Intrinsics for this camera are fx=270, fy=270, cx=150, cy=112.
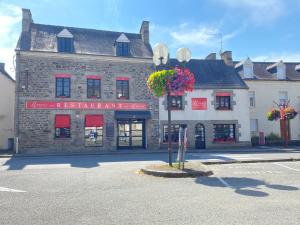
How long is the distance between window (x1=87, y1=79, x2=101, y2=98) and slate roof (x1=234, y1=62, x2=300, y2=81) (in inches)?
622

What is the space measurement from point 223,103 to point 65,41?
1408cm

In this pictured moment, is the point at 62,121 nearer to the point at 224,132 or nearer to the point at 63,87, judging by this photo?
the point at 63,87

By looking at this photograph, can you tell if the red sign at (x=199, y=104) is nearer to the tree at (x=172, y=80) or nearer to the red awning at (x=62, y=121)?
the red awning at (x=62, y=121)

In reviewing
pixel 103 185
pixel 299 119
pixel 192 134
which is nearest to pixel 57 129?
pixel 192 134

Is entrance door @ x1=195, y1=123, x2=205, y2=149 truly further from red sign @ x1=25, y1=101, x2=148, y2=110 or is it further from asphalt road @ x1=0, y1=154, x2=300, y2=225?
asphalt road @ x1=0, y1=154, x2=300, y2=225

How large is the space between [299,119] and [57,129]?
23.4 m

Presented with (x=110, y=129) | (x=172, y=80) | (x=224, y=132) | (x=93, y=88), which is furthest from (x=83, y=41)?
(x=172, y=80)

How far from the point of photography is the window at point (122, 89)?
2142 cm

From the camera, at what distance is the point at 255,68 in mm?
29109

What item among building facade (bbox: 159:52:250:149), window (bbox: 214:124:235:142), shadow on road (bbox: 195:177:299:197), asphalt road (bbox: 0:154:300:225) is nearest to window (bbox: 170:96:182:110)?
building facade (bbox: 159:52:250:149)

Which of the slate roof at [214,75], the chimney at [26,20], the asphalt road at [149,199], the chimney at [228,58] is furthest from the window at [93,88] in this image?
the chimney at [228,58]

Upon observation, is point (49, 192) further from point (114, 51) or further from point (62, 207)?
point (114, 51)

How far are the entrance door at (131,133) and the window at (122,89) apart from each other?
6.49ft

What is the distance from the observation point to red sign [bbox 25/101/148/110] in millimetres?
19422
